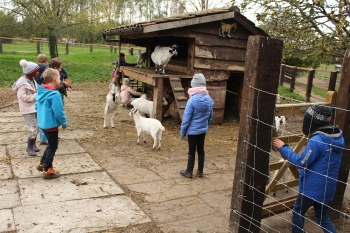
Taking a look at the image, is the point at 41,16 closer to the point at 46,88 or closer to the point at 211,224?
the point at 46,88

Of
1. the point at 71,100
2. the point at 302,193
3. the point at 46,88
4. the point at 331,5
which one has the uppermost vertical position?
the point at 331,5

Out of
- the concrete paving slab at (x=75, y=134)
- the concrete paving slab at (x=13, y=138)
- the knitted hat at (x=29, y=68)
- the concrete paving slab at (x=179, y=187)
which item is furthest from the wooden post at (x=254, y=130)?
the concrete paving slab at (x=13, y=138)

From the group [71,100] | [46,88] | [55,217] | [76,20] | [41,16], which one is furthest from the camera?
[76,20]

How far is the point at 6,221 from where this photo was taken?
3840 millimetres

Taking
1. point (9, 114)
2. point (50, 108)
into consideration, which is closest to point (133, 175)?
point (50, 108)

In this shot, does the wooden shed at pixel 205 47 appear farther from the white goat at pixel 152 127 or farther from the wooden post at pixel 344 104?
the wooden post at pixel 344 104

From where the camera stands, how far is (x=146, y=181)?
17.5 ft

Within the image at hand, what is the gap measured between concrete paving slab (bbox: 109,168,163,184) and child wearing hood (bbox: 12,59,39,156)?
1.74m

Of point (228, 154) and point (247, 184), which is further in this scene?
point (228, 154)

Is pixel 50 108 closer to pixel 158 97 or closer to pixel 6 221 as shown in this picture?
pixel 6 221

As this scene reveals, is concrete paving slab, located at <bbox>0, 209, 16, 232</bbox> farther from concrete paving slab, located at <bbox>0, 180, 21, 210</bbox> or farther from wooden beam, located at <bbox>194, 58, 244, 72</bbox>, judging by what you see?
wooden beam, located at <bbox>194, 58, 244, 72</bbox>

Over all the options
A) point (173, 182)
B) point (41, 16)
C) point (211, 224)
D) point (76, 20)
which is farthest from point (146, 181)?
point (76, 20)

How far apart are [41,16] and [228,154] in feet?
54.2

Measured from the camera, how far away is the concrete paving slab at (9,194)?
14.0ft
